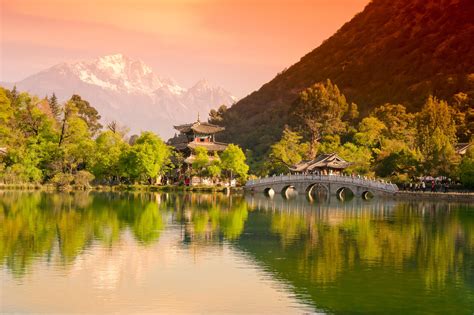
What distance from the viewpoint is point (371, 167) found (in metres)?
86.1

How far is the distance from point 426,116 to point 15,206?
4626 cm

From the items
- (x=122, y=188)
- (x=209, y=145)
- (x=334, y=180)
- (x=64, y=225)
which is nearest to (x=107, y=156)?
(x=122, y=188)

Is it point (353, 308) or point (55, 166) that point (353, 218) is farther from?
point (55, 166)

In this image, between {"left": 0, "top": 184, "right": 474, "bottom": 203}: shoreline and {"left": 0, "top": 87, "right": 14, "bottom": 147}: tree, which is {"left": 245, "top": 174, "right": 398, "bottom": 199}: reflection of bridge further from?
{"left": 0, "top": 87, "right": 14, "bottom": 147}: tree

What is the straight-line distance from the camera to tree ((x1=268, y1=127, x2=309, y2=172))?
95.6 m

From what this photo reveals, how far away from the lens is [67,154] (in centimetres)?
A: 8175

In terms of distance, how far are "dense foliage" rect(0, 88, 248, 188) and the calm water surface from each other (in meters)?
31.1

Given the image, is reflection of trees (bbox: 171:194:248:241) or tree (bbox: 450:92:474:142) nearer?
reflection of trees (bbox: 171:194:248:241)

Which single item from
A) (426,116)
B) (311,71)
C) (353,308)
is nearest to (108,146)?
(426,116)

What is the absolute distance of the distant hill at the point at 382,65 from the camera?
13000cm

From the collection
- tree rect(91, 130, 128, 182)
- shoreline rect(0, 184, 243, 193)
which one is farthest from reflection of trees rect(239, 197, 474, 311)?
tree rect(91, 130, 128, 182)

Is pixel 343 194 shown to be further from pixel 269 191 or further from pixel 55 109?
pixel 55 109

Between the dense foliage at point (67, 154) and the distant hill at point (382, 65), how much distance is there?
110 feet

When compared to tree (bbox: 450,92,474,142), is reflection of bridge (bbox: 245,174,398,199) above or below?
below
